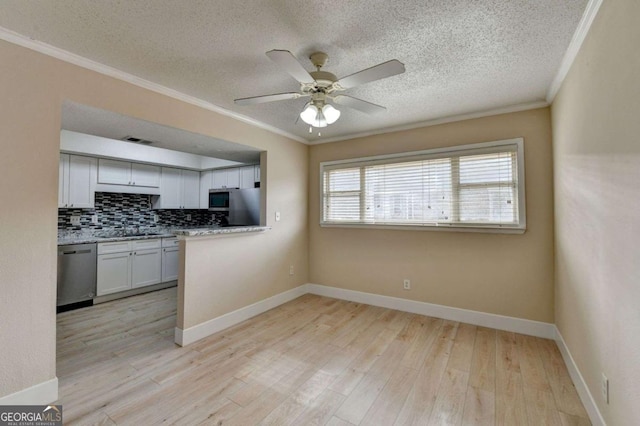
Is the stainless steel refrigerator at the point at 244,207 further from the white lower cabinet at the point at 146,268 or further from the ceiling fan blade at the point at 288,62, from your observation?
the ceiling fan blade at the point at 288,62

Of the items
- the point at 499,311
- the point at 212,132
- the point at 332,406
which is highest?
the point at 212,132

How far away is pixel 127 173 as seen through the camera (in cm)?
460

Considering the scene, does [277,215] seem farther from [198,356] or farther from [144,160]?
[144,160]

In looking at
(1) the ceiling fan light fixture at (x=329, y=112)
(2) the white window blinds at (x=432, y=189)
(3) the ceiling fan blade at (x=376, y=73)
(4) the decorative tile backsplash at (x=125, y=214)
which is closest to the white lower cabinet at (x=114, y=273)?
(4) the decorative tile backsplash at (x=125, y=214)

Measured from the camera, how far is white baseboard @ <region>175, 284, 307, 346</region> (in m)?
2.78

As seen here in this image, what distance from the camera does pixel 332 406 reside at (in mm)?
1918

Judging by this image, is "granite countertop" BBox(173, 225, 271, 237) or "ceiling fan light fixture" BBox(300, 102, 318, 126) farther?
"granite countertop" BBox(173, 225, 271, 237)

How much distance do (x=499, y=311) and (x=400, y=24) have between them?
10.3 feet

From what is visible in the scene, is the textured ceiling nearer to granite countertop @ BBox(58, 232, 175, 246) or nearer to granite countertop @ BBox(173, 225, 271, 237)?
granite countertop @ BBox(173, 225, 271, 237)

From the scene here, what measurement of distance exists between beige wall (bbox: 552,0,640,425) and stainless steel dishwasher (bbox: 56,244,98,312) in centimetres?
536

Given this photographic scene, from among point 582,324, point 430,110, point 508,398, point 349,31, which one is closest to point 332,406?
point 508,398

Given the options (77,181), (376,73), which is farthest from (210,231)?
(77,181)

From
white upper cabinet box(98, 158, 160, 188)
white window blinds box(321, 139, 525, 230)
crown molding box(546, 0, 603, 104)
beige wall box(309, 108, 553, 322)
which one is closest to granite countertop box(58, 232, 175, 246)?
white upper cabinet box(98, 158, 160, 188)

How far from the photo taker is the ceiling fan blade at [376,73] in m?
1.62
